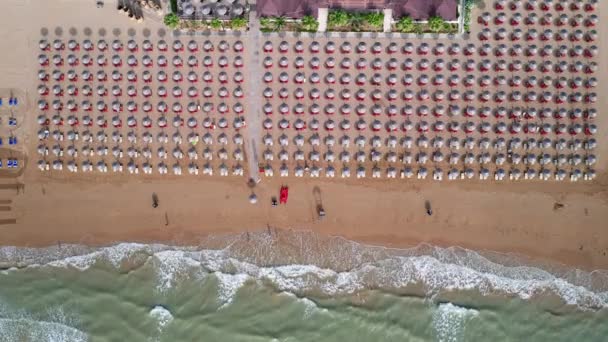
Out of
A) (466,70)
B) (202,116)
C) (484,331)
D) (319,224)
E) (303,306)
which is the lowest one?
(484,331)

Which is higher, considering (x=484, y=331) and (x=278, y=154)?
(x=278, y=154)

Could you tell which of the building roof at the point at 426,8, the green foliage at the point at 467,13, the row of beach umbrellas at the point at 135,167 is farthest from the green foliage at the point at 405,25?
the row of beach umbrellas at the point at 135,167

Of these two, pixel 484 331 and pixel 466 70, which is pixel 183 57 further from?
pixel 484 331

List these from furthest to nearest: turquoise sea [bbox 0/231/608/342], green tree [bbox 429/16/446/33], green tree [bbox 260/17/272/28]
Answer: green tree [bbox 260/17/272/28] < turquoise sea [bbox 0/231/608/342] < green tree [bbox 429/16/446/33]

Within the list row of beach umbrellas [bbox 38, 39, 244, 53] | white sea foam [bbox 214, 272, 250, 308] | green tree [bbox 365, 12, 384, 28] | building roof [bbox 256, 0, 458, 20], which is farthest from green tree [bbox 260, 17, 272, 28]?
white sea foam [bbox 214, 272, 250, 308]

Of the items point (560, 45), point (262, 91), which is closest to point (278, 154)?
point (262, 91)

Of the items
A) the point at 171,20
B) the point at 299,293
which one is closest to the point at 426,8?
the point at 171,20

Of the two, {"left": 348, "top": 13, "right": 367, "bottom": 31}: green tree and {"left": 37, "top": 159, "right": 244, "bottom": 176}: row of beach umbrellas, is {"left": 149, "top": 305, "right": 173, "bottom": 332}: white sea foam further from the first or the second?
{"left": 348, "top": 13, "right": 367, "bottom": 31}: green tree
